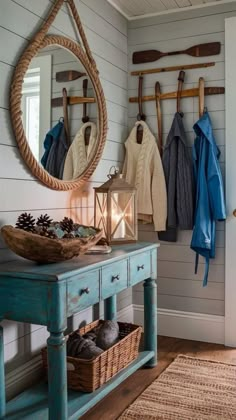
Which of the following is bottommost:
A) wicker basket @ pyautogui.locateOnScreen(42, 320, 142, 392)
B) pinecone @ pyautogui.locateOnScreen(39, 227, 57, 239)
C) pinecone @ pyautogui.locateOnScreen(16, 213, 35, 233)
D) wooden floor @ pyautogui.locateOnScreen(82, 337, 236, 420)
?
wooden floor @ pyautogui.locateOnScreen(82, 337, 236, 420)

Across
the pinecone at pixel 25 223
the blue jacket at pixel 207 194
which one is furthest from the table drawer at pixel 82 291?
the blue jacket at pixel 207 194

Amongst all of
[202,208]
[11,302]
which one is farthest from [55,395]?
[202,208]

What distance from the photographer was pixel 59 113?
2496 millimetres

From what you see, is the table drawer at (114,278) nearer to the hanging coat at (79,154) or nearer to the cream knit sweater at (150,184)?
the hanging coat at (79,154)

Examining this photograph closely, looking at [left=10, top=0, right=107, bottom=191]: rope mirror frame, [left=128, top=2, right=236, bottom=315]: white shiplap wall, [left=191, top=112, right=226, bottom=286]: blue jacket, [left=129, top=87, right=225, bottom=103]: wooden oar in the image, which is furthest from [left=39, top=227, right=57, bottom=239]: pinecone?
[left=129, top=87, right=225, bottom=103]: wooden oar

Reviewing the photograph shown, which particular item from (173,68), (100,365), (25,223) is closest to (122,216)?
(25,223)

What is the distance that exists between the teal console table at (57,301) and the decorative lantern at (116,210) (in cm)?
19

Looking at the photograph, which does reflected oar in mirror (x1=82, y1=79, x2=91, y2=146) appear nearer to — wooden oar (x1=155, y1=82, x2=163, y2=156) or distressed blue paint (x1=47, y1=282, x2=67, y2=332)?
wooden oar (x1=155, y1=82, x2=163, y2=156)

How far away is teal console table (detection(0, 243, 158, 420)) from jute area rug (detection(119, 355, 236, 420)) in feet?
0.60

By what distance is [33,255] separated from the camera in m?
1.90

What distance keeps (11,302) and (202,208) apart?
5.15ft

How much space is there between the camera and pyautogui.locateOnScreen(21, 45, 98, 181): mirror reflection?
7.43 ft

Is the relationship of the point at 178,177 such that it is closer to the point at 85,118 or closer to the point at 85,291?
Result: the point at 85,118

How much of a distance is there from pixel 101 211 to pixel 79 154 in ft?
1.22
